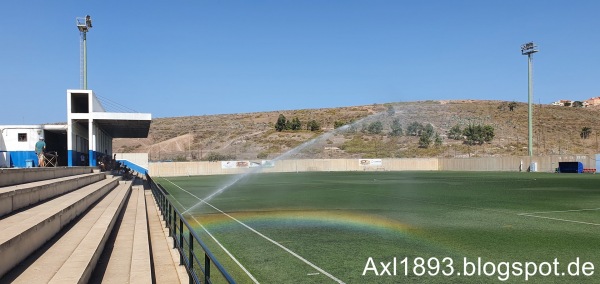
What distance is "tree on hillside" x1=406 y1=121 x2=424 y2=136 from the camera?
10161 centimetres

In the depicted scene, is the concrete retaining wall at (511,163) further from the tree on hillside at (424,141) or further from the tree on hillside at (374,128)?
the tree on hillside at (374,128)

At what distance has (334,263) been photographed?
991cm

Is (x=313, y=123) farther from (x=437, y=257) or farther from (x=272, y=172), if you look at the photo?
(x=437, y=257)

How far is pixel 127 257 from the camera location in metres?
9.09

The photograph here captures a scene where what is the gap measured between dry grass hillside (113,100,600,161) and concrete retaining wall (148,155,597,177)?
6045mm

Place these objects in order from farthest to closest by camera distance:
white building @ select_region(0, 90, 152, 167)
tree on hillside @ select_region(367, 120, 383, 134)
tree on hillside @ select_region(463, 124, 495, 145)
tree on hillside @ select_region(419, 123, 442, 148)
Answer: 1. tree on hillside @ select_region(367, 120, 383, 134)
2. tree on hillside @ select_region(463, 124, 495, 145)
3. tree on hillside @ select_region(419, 123, 442, 148)
4. white building @ select_region(0, 90, 152, 167)

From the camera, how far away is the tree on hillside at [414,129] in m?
102

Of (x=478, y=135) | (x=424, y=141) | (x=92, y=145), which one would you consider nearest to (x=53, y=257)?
(x=92, y=145)

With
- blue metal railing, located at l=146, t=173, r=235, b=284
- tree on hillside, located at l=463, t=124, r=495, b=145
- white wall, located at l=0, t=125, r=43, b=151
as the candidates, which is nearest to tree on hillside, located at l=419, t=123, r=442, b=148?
tree on hillside, located at l=463, t=124, r=495, b=145

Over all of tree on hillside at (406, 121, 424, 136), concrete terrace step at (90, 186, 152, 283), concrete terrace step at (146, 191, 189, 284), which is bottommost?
concrete terrace step at (146, 191, 189, 284)

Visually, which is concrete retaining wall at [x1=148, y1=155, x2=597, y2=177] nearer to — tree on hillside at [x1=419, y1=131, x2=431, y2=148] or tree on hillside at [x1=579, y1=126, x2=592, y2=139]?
tree on hillside at [x1=419, y1=131, x2=431, y2=148]

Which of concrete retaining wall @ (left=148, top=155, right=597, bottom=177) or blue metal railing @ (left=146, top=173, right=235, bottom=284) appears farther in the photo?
concrete retaining wall @ (left=148, top=155, right=597, bottom=177)

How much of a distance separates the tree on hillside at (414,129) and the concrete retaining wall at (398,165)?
26.6m

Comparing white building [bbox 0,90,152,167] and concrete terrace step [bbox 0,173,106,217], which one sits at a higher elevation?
white building [bbox 0,90,152,167]
